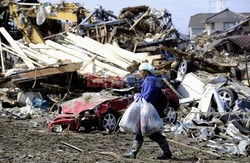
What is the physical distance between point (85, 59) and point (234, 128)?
932 cm

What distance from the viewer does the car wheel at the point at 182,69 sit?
1855 cm

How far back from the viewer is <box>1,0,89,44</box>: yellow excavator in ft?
83.9

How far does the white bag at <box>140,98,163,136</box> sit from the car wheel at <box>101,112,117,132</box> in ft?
13.8

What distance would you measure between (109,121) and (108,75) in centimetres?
540

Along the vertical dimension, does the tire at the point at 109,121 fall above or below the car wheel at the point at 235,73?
below

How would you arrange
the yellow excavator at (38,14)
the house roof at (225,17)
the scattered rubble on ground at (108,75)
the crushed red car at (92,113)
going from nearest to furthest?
the crushed red car at (92,113) → the scattered rubble on ground at (108,75) → the yellow excavator at (38,14) → the house roof at (225,17)

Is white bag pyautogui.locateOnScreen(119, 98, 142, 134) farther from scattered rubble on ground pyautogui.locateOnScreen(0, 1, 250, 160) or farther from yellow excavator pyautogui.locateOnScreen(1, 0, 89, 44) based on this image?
yellow excavator pyautogui.locateOnScreen(1, 0, 89, 44)

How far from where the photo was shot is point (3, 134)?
39.3 ft

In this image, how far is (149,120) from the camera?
9.08 m

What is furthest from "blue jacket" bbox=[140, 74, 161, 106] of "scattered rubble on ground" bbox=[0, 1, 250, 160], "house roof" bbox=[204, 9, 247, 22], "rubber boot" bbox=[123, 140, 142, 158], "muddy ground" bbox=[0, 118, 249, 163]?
"house roof" bbox=[204, 9, 247, 22]

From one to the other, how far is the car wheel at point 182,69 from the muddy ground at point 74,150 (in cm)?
587

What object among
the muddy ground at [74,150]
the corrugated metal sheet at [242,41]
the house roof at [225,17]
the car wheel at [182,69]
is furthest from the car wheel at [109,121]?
the house roof at [225,17]

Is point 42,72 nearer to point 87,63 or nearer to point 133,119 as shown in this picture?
point 87,63

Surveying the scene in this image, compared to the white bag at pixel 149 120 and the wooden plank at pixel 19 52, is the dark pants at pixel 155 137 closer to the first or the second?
the white bag at pixel 149 120
